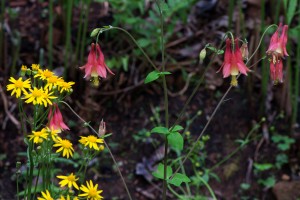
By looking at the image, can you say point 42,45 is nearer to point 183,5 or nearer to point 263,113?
point 183,5

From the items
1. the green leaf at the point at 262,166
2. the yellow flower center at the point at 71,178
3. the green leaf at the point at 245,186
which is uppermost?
the yellow flower center at the point at 71,178

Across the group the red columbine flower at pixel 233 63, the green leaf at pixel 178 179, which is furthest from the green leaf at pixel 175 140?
the red columbine flower at pixel 233 63

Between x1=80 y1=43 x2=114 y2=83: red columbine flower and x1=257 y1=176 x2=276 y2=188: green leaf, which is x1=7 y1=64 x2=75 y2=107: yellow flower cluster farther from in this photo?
x1=257 y1=176 x2=276 y2=188: green leaf

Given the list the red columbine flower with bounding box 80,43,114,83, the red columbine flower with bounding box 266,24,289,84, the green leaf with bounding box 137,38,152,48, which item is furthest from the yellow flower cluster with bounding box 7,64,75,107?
the green leaf with bounding box 137,38,152,48

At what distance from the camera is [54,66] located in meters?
3.88

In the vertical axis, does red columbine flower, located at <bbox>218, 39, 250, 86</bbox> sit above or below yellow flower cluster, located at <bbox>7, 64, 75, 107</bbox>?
above

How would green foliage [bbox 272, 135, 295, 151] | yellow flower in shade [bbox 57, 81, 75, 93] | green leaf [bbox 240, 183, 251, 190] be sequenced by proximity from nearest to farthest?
yellow flower in shade [bbox 57, 81, 75, 93]
green leaf [bbox 240, 183, 251, 190]
green foliage [bbox 272, 135, 295, 151]

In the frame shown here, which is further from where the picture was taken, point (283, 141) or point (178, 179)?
point (283, 141)

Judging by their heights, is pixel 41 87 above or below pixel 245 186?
above

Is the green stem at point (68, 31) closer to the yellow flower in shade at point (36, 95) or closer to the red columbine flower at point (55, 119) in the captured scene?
the red columbine flower at point (55, 119)

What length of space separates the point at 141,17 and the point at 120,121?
0.74 meters

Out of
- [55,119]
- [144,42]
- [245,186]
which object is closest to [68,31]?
[144,42]

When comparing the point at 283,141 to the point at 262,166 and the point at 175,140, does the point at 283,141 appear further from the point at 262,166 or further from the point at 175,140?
the point at 175,140

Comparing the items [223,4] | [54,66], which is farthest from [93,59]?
[223,4]
